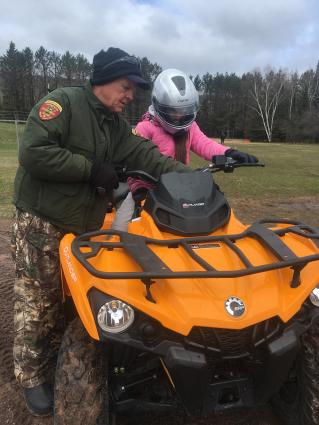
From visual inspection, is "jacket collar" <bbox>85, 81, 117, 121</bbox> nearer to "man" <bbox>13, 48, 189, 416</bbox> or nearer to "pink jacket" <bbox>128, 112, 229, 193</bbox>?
"man" <bbox>13, 48, 189, 416</bbox>

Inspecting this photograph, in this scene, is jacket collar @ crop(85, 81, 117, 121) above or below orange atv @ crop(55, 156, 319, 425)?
above

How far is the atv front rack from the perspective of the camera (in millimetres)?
1884

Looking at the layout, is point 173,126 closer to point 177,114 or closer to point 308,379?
point 177,114

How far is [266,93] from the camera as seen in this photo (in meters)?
73.4

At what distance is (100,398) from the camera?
2.19m

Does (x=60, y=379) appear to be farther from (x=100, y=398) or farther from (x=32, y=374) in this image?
(x=32, y=374)

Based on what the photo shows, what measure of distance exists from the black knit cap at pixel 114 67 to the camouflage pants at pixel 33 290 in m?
0.96

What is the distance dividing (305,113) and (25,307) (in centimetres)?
7089

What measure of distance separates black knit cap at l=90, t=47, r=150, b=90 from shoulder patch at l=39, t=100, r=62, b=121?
0.32 metres

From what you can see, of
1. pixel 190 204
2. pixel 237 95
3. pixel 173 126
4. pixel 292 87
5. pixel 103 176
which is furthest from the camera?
pixel 237 95

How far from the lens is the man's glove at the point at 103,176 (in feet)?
8.77

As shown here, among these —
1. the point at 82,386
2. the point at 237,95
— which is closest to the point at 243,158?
the point at 82,386

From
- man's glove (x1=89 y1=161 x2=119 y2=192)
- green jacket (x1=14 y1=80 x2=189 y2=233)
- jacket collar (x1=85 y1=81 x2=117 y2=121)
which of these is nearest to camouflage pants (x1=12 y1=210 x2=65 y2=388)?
green jacket (x1=14 y1=80 x2=189 y2=233)

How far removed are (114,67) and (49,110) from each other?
1.54ft
